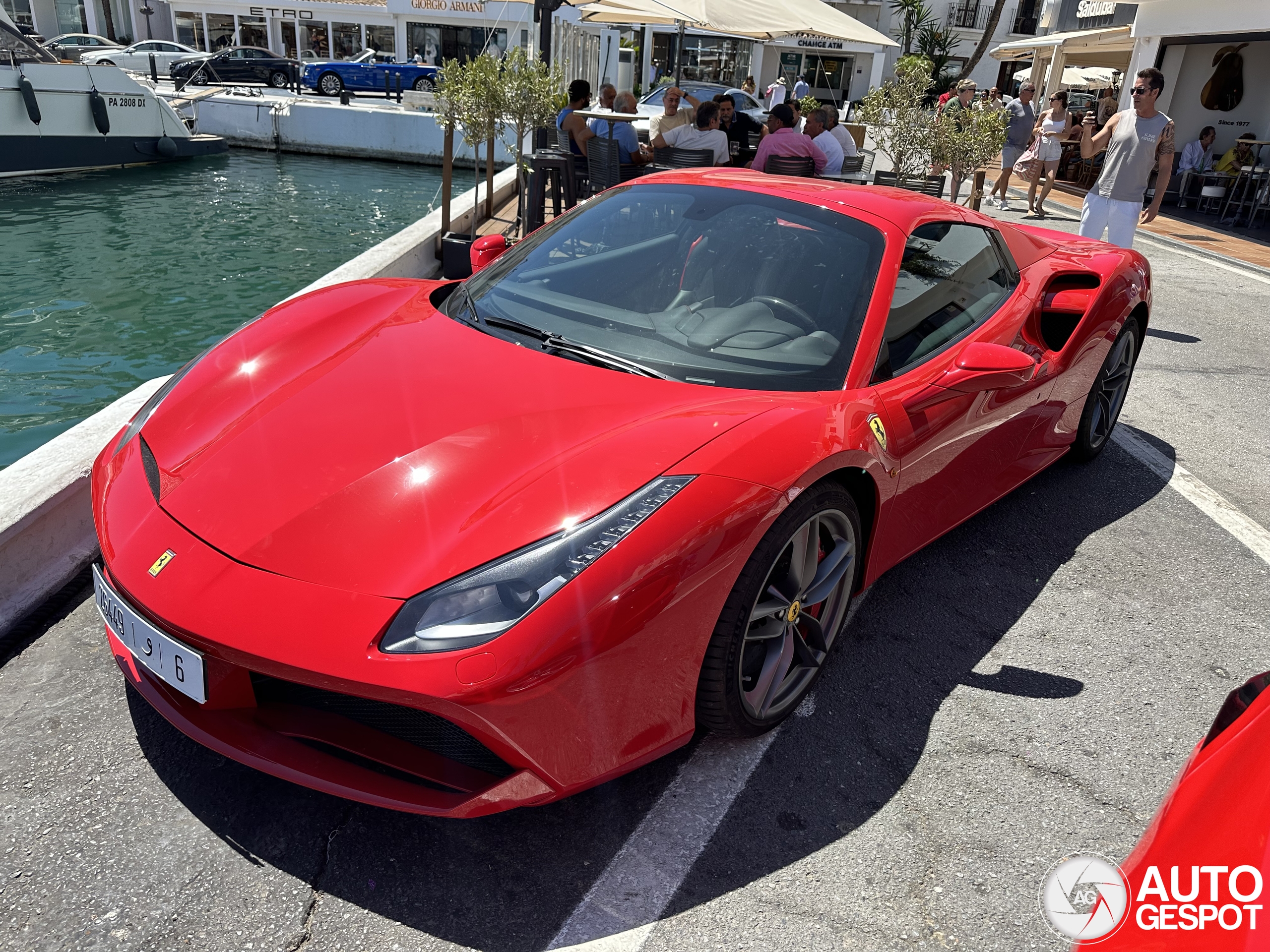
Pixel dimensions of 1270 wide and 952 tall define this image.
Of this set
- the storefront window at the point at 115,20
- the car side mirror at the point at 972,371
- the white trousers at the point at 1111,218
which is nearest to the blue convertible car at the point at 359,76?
the white trousers at the point at 1111,218

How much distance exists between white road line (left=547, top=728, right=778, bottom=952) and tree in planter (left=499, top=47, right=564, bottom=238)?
6700 mm

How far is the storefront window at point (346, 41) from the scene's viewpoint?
4256 centimetres

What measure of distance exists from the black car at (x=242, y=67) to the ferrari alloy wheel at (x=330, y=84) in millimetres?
1768

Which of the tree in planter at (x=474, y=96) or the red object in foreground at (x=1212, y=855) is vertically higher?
the tree in planter at (x=474, y=96)

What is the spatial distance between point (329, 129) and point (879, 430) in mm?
21815

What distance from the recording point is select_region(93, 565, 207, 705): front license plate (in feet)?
6.27

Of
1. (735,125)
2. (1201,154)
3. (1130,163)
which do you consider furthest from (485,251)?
(1201,154)

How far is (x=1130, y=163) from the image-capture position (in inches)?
283

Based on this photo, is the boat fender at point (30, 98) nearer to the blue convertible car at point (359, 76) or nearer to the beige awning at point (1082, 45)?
the blue convertible car at point (359, 76)

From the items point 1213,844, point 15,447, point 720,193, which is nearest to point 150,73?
point 15,447

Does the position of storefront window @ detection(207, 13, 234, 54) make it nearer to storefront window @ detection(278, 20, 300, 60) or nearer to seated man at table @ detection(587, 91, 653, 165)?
storefront window @ detection(278, 20, 300, 60)

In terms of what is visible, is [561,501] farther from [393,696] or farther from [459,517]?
[393,696]

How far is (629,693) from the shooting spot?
77.5 inches

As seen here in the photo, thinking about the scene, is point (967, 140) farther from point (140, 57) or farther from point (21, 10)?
point (21, 10)
